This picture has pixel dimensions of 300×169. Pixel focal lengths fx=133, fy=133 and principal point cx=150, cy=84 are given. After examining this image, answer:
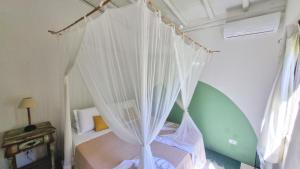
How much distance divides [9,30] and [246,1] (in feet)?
11.1

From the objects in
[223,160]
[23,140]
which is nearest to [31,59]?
[23,140]

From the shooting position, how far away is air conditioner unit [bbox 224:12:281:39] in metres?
2.07

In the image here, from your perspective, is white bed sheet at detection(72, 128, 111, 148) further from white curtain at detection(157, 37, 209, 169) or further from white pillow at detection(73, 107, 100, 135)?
white curtain at detection(157, 37, 209, 169)

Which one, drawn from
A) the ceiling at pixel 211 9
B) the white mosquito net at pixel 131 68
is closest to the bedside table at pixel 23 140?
the white mosquito net at pixel 131 68

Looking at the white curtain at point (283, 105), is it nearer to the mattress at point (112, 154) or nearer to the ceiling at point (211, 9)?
the mattress at point (112, 154)

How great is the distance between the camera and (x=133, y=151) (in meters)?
1.77

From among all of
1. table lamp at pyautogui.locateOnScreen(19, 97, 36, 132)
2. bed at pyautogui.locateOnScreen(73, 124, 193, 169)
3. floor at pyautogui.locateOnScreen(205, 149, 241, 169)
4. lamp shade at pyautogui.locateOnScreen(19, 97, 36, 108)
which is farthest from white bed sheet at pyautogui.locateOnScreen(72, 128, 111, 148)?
floor at pyautogui.locateOnScreen(205, 149, 241, 169)

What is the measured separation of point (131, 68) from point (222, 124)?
2.43m

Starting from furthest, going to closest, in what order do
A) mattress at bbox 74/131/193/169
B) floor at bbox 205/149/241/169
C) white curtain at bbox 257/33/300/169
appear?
floor at bbox 205/149/241/169 → mattress at bbox 74/131/193/169 → white curtain at bbox 257/33/300/169

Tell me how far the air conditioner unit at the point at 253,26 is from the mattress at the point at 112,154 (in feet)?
7.22

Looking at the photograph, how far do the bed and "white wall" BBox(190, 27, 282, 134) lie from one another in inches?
61.6

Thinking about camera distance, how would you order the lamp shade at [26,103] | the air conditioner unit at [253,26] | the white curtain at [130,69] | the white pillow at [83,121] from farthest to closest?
the white pillow at [83,121], the air conditioner unit at [253,26], the lamp shade at [26,103], the white curtain at [130,69]

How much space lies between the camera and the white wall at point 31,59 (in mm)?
1762

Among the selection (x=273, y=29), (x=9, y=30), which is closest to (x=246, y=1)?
(x=273, y=29)
